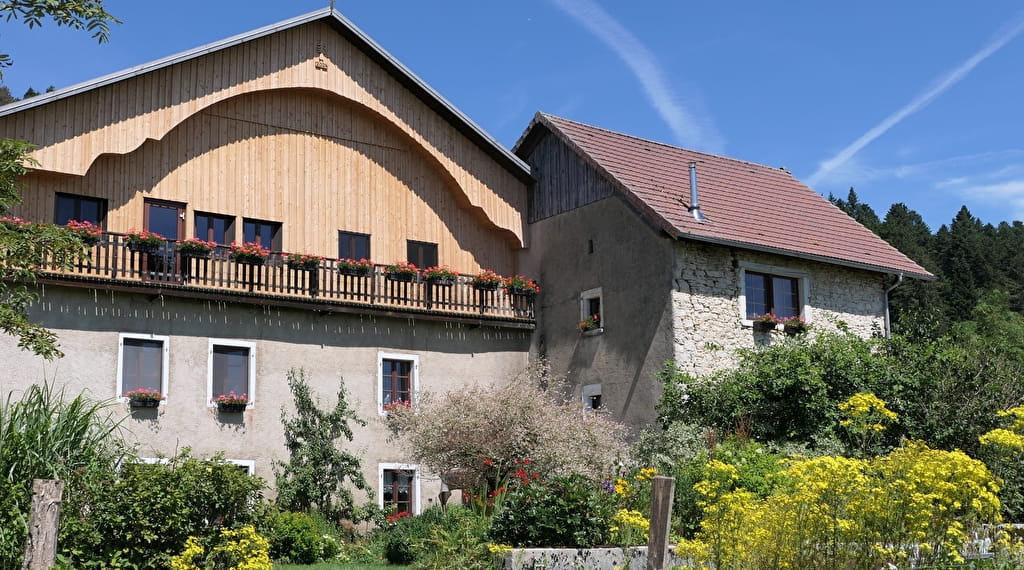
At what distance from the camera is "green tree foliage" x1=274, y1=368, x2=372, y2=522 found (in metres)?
19.1

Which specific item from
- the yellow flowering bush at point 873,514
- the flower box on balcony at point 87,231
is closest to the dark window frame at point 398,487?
the flower box on balcony at point 87,231

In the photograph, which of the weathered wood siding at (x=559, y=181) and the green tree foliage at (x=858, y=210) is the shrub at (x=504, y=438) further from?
the green tree foliage at (x=858, y=210)

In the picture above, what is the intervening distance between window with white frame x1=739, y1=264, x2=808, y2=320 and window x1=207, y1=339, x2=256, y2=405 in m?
9.78

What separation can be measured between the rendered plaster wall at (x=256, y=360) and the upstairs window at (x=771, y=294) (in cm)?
549

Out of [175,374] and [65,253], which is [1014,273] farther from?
[65,253]

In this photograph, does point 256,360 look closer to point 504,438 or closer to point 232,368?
point 232,368

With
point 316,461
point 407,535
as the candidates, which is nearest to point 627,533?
point 407,535

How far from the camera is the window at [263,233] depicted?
20.8 metres

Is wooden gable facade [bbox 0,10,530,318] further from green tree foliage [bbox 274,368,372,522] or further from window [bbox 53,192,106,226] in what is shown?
green tree foliage [bbox 274,368,372,522]

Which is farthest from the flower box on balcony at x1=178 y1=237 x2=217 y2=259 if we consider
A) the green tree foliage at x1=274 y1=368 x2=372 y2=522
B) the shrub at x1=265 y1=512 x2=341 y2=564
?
the shrub at x1=265 y1=512 x2=341 y2=564

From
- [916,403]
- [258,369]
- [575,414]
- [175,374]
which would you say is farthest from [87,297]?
[916,403]

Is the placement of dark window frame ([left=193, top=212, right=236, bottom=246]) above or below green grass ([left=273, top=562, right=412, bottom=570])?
above

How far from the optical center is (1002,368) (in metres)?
18.5

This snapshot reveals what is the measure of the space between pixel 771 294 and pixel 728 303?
1.45m
